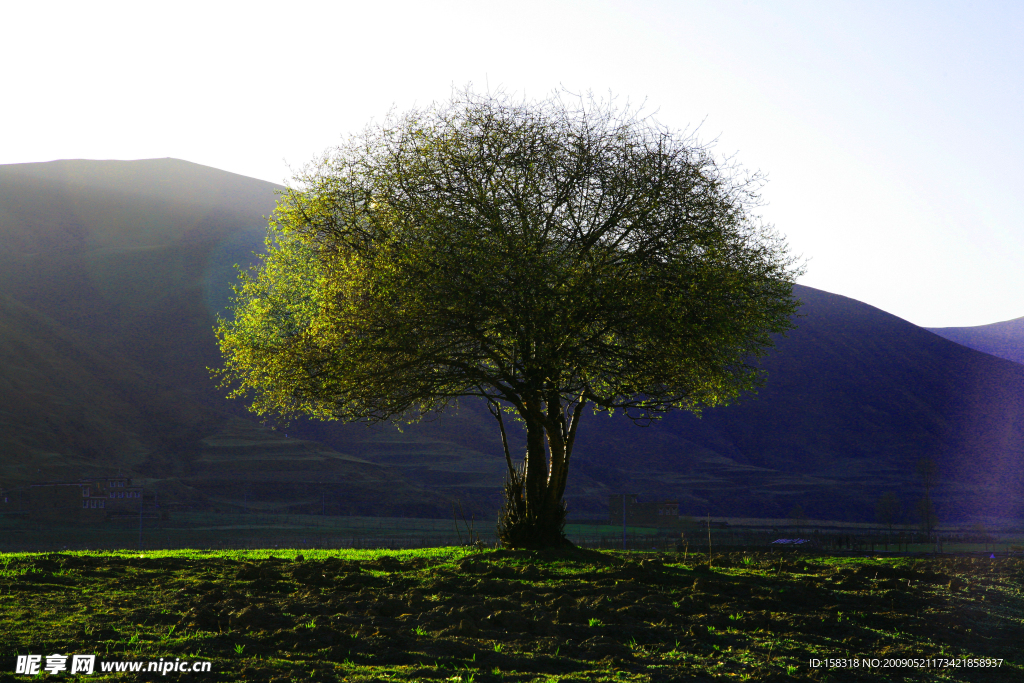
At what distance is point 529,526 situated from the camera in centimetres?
2378

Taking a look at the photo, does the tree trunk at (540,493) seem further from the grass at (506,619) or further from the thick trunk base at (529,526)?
the grass at (506,619)

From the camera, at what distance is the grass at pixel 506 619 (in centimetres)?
1005

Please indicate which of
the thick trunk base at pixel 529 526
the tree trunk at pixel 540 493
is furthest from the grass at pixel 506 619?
the tree trunk at pixel 540 493

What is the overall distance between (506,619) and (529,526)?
11.2 metres

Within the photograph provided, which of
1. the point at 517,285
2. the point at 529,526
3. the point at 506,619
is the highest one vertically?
the point at 517,285

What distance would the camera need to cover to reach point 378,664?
1009cm

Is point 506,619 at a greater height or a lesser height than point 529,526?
greater

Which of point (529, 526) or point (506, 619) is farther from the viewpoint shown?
point (529, 526)

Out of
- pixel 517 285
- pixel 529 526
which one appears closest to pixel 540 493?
pixel 529 526

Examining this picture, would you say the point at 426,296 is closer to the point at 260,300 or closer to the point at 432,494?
the point at 260,300

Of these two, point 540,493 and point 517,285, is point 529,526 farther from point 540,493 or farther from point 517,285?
point 517,285

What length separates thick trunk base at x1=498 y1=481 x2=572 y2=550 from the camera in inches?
931

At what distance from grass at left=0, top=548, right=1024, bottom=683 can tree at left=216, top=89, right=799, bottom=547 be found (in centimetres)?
500

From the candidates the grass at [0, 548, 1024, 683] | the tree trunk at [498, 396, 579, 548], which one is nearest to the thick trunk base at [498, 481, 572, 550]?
the tree trunk at [498, 396, 579, 548]
